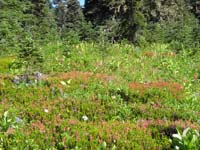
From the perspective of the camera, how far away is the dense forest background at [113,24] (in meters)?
26.4

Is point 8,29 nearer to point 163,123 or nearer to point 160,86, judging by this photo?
point 160,86

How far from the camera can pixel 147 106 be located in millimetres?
8953

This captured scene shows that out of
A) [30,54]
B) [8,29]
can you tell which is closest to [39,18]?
[8,29]

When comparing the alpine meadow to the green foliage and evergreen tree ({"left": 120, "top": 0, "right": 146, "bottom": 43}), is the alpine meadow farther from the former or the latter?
evergreen tree ({"left": 120, "top": 0, "right": 146, "bottom": 43})

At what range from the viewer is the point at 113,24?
3559 centimetres

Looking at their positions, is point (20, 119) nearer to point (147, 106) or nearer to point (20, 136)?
point (20, 136)

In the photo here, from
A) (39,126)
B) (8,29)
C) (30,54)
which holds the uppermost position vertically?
(30,54)

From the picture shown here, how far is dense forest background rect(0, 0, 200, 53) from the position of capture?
1041 inches

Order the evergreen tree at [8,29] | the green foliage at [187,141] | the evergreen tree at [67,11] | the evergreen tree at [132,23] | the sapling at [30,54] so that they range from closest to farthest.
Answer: the green foliage at [187,141] < the sapling at [30,54] < the evergreen tree at [8,29] < the evergreen tree at [132,23] < the evergreen tree at [67,11]

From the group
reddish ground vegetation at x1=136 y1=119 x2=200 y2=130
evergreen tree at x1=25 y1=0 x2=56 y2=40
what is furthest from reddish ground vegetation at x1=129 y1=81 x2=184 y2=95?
evergreen tree at x1=25 y1=0 x2=56 y2=40

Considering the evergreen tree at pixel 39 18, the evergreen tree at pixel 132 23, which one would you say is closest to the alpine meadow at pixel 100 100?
the evergreen tree at pixel 132 23

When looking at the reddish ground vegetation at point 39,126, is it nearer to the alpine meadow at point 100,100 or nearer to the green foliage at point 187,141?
the alpine meadow at point 100,100

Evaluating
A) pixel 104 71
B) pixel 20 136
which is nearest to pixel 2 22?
pixel 104 71

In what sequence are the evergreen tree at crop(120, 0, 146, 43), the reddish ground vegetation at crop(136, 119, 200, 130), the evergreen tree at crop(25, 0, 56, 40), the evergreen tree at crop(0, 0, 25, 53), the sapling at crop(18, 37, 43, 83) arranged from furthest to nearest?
the evergreen tree at crop(25, 0, 56, 40) → the evergreen tree at crop(120, 0, 146, 43) → the evergreen tree at crop(0, 0, 25, 53) → the sapling at crop(18, 37, 43, 83) → the reddish ground vegetation at crop(136, 119, 200, 130)
